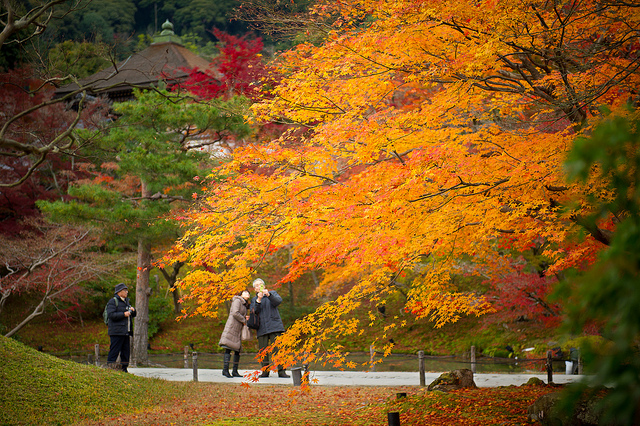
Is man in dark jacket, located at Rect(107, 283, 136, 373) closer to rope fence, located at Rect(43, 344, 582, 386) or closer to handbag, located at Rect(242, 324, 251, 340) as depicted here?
rope fence, located at Rect(43, 344, 582, 386)

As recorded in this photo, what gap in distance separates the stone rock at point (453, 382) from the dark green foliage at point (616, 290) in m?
6.83

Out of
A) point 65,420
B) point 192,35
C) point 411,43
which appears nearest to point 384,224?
point 411,43

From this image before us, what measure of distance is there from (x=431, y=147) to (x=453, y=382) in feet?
14.8

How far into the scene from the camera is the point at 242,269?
7.11 metres

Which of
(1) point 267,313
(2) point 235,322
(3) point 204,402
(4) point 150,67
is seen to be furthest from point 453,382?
(4) point 150,67

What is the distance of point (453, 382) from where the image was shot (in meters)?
8.12

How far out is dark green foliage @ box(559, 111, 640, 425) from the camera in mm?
1456

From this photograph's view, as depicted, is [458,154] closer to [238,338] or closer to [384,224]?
[384,224]

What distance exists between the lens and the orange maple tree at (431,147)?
17.0ft

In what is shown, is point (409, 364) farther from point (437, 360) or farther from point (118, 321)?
point (118, 321)

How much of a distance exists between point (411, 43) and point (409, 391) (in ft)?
19.7

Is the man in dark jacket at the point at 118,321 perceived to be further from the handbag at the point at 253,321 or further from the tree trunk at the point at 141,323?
the tree trunk at the point at 141,323

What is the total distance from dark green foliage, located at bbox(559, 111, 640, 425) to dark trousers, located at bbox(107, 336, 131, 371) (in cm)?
1035

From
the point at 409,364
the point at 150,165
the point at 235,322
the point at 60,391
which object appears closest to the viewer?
the point at 60,391
